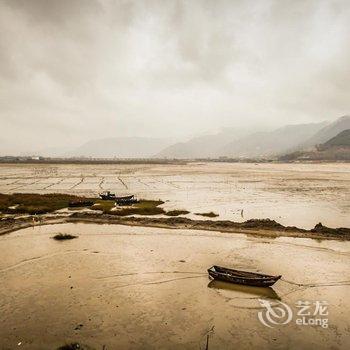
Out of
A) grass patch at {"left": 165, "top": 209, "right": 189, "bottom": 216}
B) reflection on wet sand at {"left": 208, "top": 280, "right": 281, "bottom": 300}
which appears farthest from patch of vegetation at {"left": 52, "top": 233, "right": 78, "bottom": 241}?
reflection on wet sand at {"left": 208, "top": 280, "right": 281, "bottom": 300}

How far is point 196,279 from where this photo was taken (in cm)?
2086

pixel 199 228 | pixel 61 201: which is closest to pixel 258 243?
pixel 199 228

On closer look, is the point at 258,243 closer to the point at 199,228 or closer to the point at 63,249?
the point at 199,228

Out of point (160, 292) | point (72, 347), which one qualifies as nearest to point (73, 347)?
→ point (72, 347)

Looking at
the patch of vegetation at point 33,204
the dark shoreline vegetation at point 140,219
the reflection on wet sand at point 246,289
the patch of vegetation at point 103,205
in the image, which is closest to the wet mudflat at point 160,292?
the reflection on wet sand at point 246,289

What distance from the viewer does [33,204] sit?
4662 cm

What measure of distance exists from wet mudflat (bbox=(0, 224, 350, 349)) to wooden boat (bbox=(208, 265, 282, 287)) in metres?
0.40

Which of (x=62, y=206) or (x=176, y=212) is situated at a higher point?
(x=62, y=206)

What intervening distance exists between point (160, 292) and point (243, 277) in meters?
4.85

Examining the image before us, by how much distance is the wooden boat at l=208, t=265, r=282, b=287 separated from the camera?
1878cm

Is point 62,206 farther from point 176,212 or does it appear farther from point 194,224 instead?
point 194,224

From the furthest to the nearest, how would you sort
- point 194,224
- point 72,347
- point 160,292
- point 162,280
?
point 194,224 < point 162,280 < point 160,292 < point 72,347

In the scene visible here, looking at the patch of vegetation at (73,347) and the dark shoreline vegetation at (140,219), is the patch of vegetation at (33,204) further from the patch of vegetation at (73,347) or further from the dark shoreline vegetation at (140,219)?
the patch of vegetation at (73,347)

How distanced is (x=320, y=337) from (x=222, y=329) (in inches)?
166
